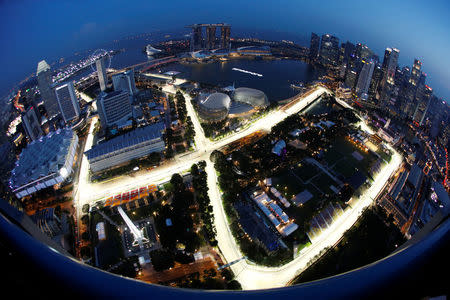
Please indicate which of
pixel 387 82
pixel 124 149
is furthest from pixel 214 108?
pixel 387 82

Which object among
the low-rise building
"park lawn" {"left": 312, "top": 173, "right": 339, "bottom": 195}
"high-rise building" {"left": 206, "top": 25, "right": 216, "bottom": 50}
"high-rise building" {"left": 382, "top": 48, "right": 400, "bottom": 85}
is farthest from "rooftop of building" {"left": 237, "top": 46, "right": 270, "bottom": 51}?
the low-rise building

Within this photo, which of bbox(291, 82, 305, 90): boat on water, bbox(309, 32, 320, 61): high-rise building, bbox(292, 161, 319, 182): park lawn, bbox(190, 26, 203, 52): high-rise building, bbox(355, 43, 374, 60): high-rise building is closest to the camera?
bbox(292, 161, 319, 182): park lawn

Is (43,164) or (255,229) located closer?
(255,229)

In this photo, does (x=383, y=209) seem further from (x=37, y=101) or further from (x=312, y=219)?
(x=37, y=101)

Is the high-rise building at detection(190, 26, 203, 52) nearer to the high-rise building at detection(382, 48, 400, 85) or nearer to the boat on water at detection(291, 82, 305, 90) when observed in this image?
Answer: the boat on water at detection(291, 82, 305, 90)

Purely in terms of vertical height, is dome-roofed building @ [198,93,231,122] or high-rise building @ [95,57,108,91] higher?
high-rise building @ [95,57,108,91]

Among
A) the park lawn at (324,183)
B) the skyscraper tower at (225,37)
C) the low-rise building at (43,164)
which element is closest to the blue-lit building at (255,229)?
the park lawn at (324,183)

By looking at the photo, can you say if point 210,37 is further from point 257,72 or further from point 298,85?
point 298,85
